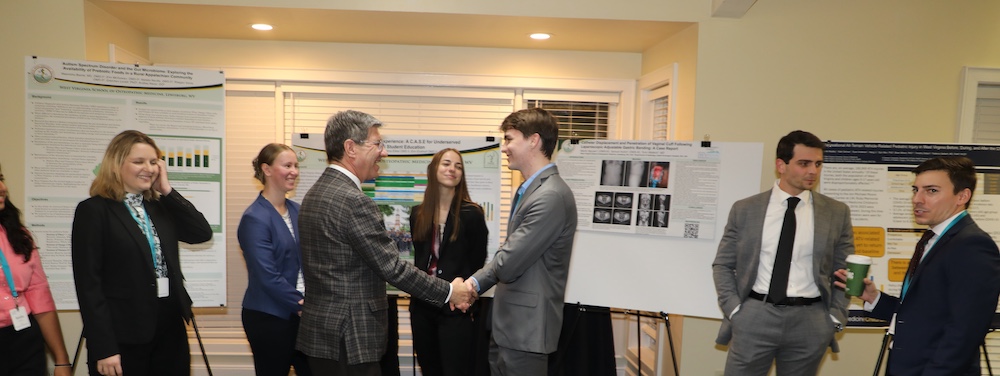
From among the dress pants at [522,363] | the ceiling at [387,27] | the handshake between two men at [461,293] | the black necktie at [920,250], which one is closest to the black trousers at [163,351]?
the handshake between two men at [461,293]

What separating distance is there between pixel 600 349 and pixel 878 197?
1.90 m

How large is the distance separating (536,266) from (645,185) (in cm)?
137

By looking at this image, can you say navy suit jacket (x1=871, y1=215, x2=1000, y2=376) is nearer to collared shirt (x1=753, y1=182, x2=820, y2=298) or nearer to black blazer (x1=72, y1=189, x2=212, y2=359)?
collared shirt (x1=753, y1=182, x2=820, y2=298)

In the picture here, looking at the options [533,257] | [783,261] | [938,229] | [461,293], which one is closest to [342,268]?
[461,293]

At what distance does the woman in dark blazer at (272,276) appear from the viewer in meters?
2.86

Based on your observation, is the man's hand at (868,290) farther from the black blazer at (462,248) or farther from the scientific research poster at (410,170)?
the scientific research poster at (410,170)

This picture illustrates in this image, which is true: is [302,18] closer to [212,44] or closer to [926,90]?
[212,44]

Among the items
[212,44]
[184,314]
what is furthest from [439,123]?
[184,314]

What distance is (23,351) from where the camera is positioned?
8.17 feet

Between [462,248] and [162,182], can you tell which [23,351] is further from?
[462,248]

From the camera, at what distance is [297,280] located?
3.00m

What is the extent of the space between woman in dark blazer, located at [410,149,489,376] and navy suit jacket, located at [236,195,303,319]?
79cm

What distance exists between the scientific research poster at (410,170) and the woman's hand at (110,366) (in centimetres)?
171

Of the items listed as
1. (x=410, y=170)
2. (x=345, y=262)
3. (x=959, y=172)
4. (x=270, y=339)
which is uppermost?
(x=959, y=172)
